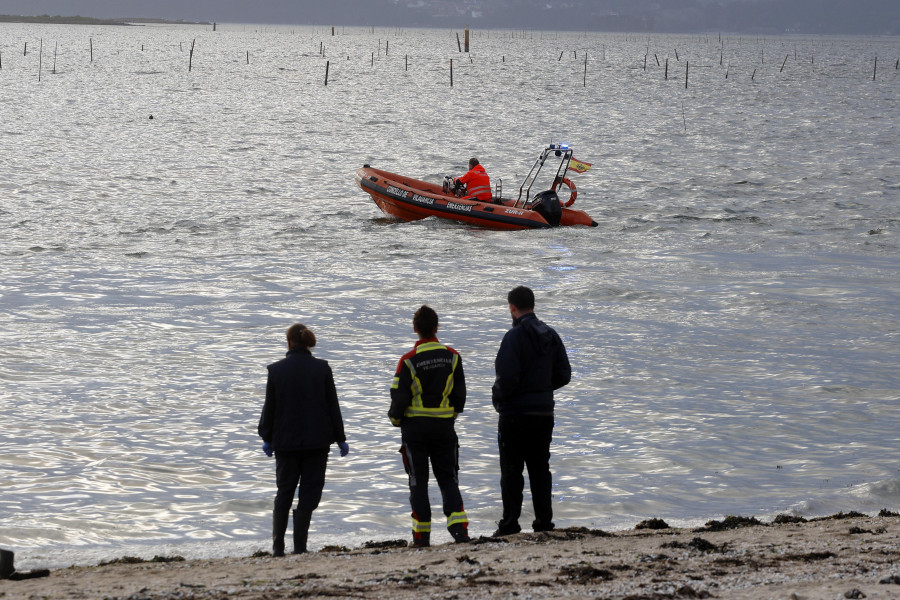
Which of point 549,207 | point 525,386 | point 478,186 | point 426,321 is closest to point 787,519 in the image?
point 525,386

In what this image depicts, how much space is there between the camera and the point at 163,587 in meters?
5.81

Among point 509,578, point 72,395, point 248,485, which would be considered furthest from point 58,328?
point 509,578

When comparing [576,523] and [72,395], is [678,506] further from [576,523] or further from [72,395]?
[72,395]

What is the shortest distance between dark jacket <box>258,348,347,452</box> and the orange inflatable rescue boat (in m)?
14.8

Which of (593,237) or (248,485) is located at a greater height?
(593,237)

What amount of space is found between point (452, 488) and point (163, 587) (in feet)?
6.51

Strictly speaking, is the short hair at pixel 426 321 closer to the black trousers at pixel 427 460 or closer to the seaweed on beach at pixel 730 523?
the black trousers at pixel 427 460

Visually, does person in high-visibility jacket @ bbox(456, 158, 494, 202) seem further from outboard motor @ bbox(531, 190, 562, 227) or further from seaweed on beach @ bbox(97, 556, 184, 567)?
seaweed on beach @ bbox(97, 556, 184, 567)

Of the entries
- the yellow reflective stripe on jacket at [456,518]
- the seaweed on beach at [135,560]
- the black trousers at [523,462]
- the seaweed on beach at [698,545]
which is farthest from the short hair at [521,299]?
the seaweed on beach at [135,560]

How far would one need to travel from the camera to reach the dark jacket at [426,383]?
6.71 m

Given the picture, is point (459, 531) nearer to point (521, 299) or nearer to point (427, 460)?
point (427, 460)

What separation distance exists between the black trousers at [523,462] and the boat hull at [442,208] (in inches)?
593

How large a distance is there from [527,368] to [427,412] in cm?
71

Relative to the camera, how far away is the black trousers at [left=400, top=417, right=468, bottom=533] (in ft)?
22.4
